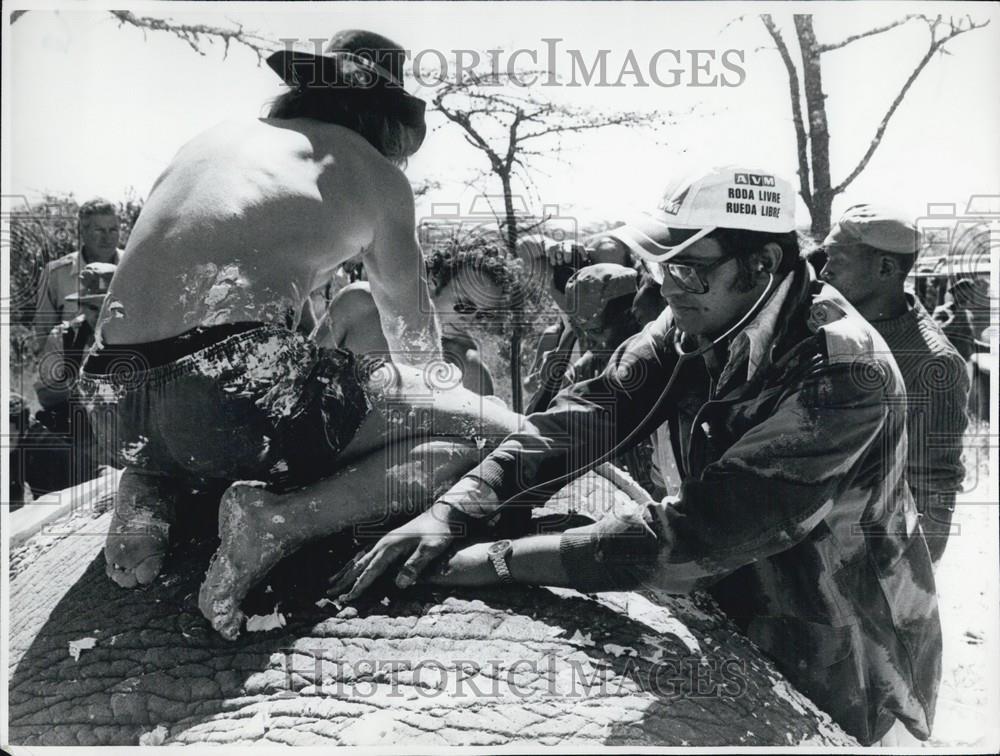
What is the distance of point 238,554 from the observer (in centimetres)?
247

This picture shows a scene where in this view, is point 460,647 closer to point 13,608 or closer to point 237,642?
point 237,642

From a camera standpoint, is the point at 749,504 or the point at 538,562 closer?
the point at 749,504

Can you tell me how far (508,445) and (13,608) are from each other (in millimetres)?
1818

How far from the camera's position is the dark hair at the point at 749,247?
7.98 feet

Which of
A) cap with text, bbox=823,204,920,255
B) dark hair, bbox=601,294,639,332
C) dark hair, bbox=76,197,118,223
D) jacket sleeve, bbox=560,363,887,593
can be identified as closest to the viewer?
jacket sleeve, bbox=560,363,887,593

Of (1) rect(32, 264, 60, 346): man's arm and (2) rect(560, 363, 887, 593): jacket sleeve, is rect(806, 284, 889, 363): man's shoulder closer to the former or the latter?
(2) rect(560, 363, 887, 593): jacket sleeve

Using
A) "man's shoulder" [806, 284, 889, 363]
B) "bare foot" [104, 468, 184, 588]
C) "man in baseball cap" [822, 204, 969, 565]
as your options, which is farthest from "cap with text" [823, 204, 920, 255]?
"bare foot" [104, 468, 184, 588]

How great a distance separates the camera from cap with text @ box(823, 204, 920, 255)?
11.5 ft

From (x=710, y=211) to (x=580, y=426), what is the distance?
78 cm

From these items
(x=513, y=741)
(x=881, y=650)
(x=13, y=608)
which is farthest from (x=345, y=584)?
(x=881, y=650)

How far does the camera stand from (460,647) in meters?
2.41

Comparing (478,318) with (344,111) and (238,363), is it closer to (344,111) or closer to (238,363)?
(344,111)

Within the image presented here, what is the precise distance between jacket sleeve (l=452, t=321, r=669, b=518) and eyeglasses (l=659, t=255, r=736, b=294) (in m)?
0.35

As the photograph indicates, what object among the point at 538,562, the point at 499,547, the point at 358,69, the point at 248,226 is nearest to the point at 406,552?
the point at 499,547
